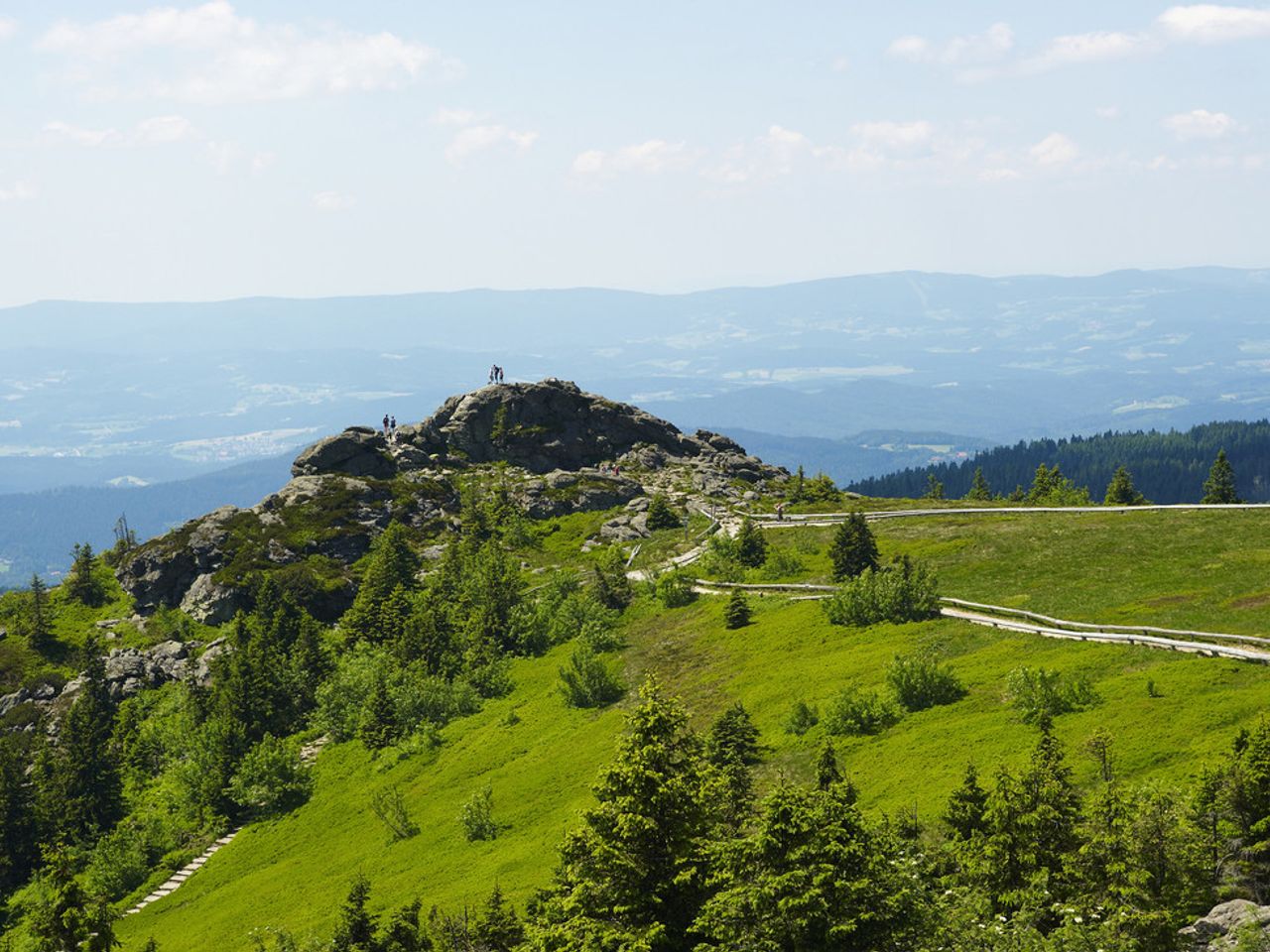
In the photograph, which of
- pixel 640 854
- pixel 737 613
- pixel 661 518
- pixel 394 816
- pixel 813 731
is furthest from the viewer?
pixel 661 518

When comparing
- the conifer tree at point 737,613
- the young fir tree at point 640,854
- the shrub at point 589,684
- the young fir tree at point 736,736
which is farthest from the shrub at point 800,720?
the young fir tree at point 640,854

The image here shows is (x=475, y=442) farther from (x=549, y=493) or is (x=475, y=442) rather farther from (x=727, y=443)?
(x=727, y=443)

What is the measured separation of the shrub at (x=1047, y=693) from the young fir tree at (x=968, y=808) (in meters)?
13.9

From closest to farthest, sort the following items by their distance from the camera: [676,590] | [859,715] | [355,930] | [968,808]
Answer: [968,808] → [355,930] → [859,715] → [676,590]

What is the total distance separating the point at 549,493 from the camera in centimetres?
14062

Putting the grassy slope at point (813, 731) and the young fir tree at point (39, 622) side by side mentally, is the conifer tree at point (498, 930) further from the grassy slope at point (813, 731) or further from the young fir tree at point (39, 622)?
the young fir tree at point (39, 622)

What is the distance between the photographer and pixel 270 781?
8012 centimetres

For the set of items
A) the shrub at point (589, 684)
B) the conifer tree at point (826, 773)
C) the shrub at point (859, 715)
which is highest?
the conifer tree at point (826, 773)

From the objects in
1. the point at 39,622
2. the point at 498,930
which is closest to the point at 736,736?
the point at 498,930

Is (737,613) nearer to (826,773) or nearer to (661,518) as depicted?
(661,518)

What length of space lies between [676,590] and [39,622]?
74653mm

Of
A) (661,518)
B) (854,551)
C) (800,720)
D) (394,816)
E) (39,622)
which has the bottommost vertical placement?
(394,816)

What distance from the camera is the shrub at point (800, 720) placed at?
184 feet

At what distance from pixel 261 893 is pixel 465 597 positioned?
44.3 m
